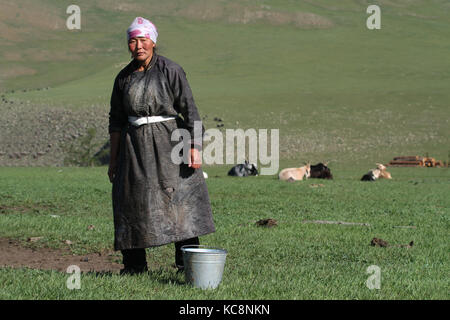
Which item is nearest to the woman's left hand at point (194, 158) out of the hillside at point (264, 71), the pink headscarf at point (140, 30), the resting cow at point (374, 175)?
the pink headscarf at point (140, 30)

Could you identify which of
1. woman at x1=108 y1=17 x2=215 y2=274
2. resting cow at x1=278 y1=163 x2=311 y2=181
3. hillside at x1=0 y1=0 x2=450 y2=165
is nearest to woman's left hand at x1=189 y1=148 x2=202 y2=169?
woman at x1=108 y1=17 x2=215 y2=274

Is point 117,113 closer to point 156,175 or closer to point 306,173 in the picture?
point 156,175

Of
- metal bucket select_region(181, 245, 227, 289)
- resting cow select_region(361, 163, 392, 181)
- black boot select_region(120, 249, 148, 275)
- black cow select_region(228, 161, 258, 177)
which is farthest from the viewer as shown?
black cow select_region(228, 161, 258, 177)

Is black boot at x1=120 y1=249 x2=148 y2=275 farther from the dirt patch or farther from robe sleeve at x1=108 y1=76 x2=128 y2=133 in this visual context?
robe sleeve at x1=108 y1=76 x2=128 y2=133

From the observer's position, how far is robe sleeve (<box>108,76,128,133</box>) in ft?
22.4

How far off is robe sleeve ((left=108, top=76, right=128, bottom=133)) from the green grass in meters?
1.51

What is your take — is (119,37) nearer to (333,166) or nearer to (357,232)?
(333,166)

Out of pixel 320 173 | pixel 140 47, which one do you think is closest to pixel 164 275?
pixel 140 47

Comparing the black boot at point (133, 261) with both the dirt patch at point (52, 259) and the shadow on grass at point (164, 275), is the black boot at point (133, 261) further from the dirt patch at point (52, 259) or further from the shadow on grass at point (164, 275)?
the dirt patch at point (52, 259)

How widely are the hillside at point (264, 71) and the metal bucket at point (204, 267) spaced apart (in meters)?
39.6

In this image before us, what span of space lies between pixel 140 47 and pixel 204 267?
2.29 m

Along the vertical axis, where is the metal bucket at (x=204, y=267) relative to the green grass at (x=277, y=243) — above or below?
above

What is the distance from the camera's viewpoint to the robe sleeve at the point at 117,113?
22.4 feet

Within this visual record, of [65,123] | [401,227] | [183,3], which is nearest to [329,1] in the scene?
[183,3]
